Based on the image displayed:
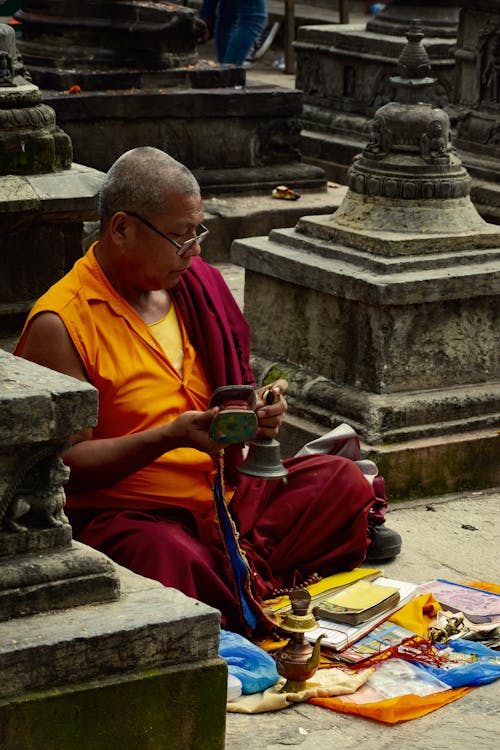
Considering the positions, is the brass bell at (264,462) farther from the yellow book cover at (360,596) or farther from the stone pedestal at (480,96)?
the stone pedestal at (480,96)

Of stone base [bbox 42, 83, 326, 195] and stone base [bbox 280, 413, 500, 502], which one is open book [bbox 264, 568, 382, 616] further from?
stone base [bbox 42, 83, 326, 195]

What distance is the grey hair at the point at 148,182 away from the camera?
3.82 m

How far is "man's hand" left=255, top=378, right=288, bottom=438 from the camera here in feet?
12.5

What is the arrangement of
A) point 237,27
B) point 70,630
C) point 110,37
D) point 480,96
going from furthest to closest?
1. point 237,27
2. point 480,96
3. point 110,37
4. point 70,630

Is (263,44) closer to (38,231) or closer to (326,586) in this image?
(38,231)

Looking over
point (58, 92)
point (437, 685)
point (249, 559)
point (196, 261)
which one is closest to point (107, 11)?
point (58, 92)

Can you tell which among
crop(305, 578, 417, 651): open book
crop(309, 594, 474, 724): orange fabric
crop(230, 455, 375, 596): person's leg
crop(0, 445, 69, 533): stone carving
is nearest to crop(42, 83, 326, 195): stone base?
crop(230, 455, 375, 596): person's leg

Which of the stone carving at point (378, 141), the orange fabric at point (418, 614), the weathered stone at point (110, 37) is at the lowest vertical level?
the orange fabric at point (418, 614)

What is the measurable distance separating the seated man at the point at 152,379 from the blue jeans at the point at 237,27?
7216 millimetres

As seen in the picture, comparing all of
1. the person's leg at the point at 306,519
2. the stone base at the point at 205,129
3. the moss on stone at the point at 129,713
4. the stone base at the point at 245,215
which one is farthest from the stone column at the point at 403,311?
the stone base at the point at 205,129

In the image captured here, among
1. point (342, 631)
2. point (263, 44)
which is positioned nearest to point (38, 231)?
point (342, 631)

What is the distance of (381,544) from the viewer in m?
4.51

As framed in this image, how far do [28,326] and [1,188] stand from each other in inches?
45.1

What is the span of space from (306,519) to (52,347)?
94cm
